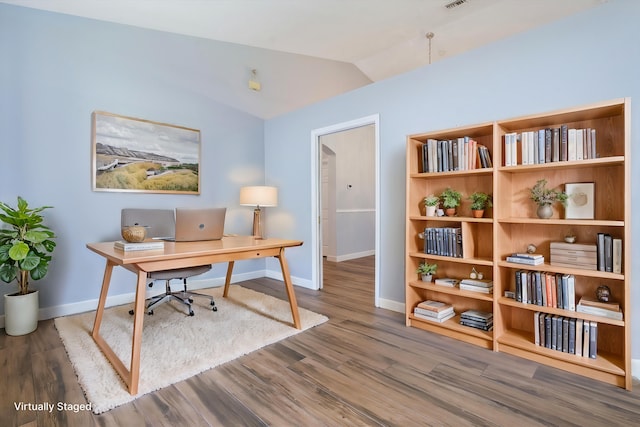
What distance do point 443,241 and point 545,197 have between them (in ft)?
2.55

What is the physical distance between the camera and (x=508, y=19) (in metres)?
3.16

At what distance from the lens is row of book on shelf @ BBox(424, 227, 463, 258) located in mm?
2492

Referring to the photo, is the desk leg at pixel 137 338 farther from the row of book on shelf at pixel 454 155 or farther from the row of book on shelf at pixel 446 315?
the row of book on shelf at pixel 454 155

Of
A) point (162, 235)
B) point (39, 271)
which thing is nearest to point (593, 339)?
point (162, 235)

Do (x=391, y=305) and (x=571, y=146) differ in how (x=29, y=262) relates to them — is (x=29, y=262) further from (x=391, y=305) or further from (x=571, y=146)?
(x=571, y=146)

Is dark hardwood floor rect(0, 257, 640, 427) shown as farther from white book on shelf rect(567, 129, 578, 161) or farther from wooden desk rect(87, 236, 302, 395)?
white book on shelf rect(567, 129, 578, 161)

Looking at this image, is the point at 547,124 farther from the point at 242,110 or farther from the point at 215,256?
the point at 242,110

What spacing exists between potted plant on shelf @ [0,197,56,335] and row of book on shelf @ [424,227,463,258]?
10.5 ft

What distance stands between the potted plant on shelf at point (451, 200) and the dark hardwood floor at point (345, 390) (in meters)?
1.07

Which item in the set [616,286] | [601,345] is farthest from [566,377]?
[616,286]

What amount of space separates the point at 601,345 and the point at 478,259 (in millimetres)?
897

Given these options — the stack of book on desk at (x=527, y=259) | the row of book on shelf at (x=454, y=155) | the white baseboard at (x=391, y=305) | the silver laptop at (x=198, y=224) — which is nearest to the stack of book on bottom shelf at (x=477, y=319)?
the stack of book on desk at (x=527, y=259)

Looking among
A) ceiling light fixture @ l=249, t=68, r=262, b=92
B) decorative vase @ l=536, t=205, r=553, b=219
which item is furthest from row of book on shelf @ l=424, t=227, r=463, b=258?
ceiling light fixture @ l=249, t=68, r=262, b=92

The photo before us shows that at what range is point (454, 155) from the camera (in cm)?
249
